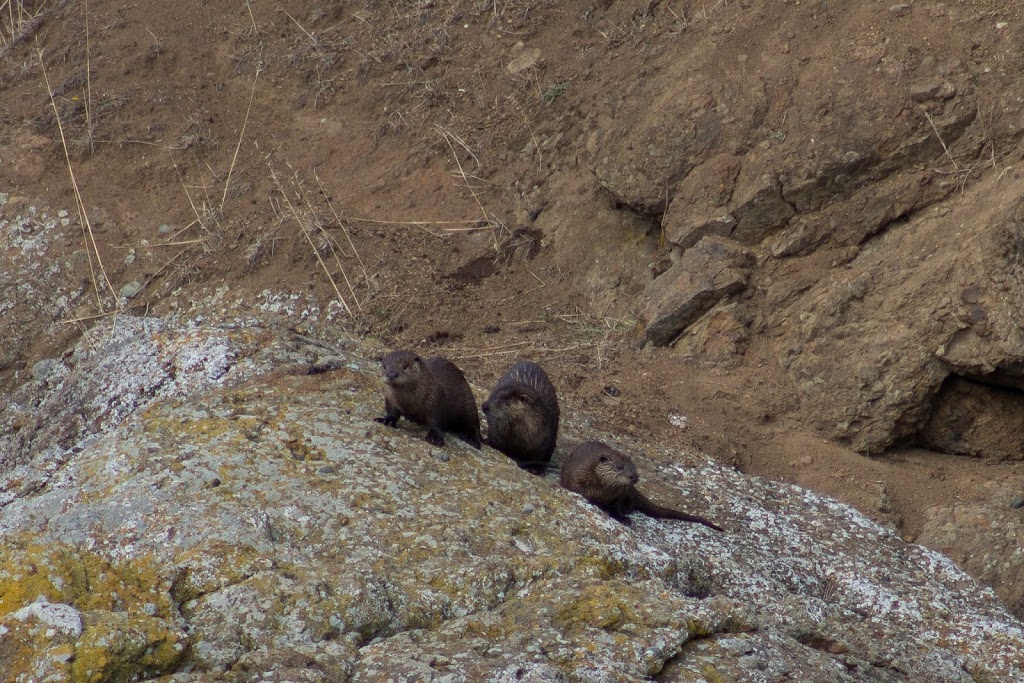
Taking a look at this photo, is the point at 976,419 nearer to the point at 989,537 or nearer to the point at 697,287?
the point at 989,537

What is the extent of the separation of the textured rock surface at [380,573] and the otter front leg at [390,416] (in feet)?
0.41

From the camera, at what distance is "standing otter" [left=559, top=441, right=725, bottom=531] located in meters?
5.62

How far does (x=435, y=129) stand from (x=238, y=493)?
7.13m

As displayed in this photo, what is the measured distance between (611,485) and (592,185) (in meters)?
4.76

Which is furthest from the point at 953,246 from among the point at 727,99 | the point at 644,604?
the point at 644,604

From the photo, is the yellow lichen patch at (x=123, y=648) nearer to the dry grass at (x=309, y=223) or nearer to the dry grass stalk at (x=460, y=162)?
the dry grass at (x=309, y=223)

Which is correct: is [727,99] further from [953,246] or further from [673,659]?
[673,659]

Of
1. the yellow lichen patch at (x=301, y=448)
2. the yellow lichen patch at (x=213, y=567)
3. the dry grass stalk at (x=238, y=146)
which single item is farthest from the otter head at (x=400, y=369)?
the dry grass stalk at (x=238, y=146)

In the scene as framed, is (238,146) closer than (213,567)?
No

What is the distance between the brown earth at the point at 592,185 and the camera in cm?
755

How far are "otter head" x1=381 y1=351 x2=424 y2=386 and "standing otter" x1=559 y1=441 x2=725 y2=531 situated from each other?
3.55 feet

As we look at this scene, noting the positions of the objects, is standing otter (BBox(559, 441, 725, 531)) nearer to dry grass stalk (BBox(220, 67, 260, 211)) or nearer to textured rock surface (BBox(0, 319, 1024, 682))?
textured rock surface (BBox(0, 319, 1024, 682))

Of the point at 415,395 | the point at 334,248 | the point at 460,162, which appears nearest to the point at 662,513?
the point at 415,395

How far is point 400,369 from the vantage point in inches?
216
